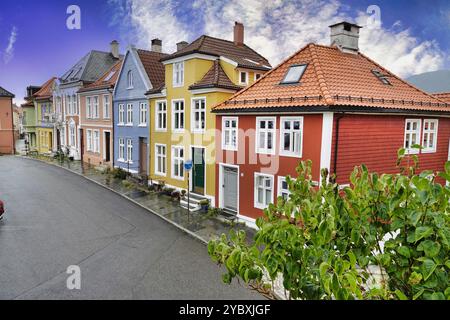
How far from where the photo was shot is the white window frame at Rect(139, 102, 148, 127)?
2542cm

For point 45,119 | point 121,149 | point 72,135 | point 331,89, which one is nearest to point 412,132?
point 331,89

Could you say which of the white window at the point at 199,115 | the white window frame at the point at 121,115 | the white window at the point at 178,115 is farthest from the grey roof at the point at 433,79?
the white window frame at the point at 121,115

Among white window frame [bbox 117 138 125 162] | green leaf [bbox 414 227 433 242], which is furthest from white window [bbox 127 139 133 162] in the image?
green leaf [bbox 414 227 433 242]

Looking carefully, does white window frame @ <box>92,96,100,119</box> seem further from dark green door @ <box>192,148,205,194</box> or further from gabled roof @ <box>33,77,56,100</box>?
dark green door @ <box>192,148,205,194</box>

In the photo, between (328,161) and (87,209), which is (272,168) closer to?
(328,161)

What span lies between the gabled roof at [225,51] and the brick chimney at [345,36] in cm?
449

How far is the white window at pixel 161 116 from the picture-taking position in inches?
922

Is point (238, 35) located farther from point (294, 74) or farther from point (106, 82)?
point (106, 82)

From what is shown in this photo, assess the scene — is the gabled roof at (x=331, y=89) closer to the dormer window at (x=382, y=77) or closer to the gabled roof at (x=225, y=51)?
the dormer window at (x=382, y=77)

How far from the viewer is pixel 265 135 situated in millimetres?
15719

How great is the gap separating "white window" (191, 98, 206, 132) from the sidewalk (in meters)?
4.60

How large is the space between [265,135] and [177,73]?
28.0 feet

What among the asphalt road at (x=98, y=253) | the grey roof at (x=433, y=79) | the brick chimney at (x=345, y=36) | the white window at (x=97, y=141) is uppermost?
the brick chimney at (x=345, y=36)
